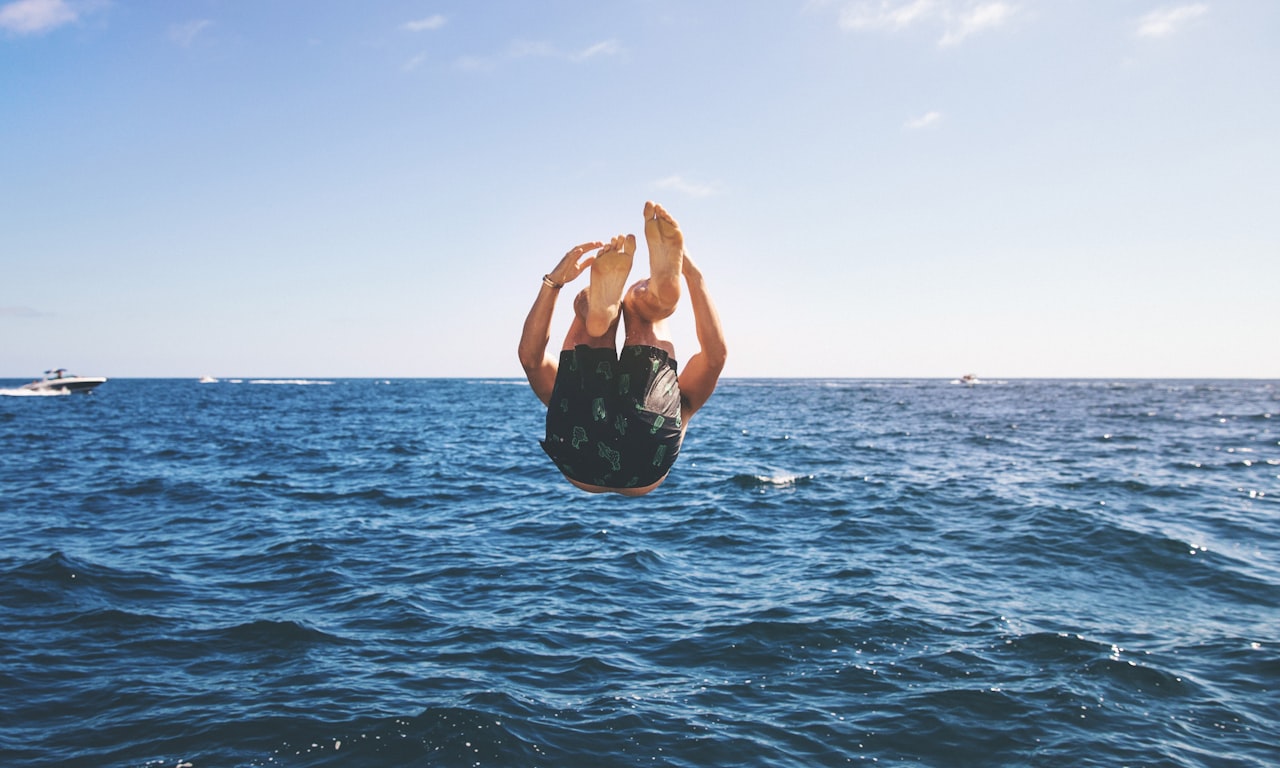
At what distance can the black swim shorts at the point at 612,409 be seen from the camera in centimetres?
439

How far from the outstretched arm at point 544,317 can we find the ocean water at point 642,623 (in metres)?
4.87

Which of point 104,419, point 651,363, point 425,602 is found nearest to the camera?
point 651,363

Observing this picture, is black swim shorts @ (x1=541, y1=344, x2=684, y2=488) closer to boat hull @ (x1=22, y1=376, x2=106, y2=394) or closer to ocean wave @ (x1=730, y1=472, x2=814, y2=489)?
ocean wave @ (x1=730, y1=472, x2=814, y2=489)

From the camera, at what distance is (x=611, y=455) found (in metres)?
4.49

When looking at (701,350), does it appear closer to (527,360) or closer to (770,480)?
(527,360)

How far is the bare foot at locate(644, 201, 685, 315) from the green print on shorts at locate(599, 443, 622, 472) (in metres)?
0.96

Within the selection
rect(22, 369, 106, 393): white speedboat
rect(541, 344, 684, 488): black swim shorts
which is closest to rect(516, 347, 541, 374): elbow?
rect(541, 344, 684, 488): black swim shorts

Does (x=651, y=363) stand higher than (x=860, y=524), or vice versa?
(x=651, y=363)

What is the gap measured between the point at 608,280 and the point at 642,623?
27.5 ft

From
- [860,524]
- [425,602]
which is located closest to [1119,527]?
[860,524]

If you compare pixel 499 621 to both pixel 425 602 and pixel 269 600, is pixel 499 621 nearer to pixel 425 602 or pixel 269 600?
pixel 425 602

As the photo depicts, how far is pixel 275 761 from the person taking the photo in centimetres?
728

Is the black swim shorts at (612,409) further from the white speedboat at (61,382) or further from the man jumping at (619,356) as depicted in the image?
the white speedboat at (61,382)

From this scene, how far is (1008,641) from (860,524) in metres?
7.63
